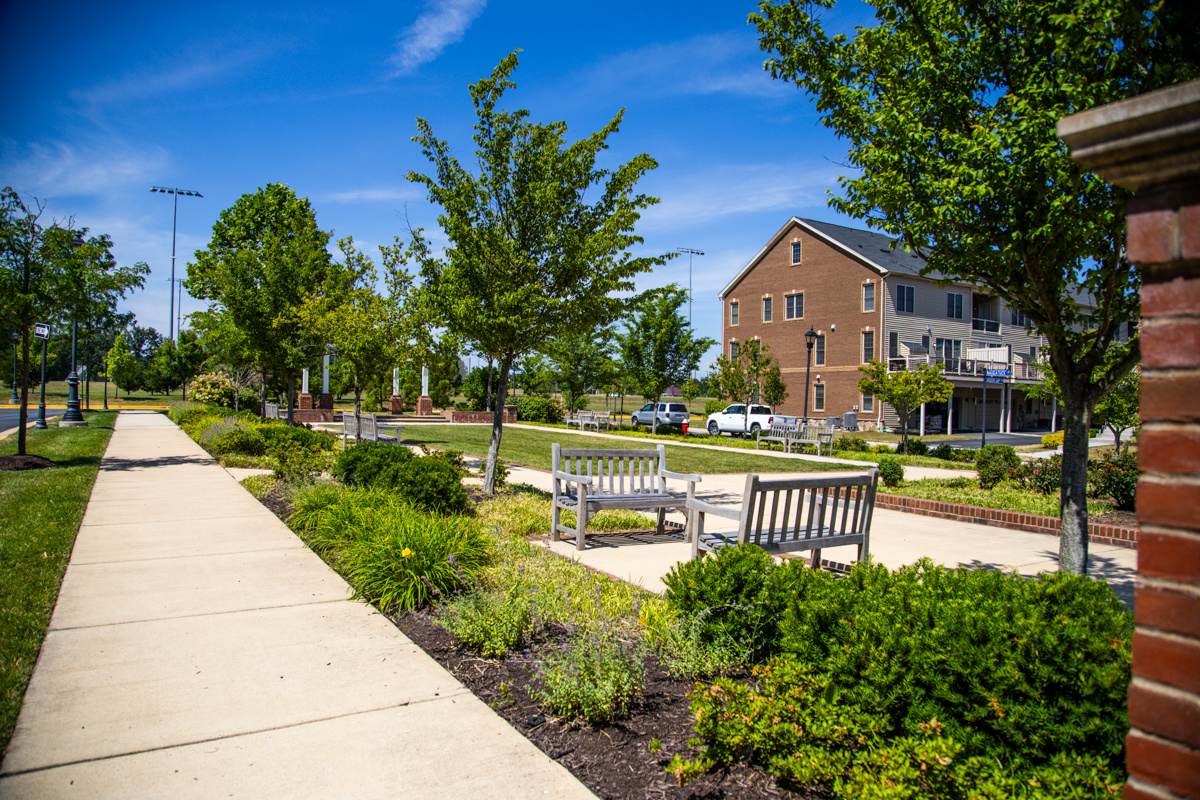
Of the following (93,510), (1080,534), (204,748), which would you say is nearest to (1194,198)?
(204,748)

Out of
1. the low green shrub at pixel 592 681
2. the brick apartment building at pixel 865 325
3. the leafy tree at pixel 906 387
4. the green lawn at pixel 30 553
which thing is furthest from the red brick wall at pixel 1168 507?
the brick apartment building at pixel 865 325

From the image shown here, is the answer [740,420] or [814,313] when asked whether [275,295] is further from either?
[814,313]

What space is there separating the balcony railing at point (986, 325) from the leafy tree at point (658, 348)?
17.6 meters

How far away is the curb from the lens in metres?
8.04

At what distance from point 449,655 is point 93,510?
22.1 ft

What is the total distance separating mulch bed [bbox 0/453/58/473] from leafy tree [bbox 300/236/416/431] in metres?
5.54

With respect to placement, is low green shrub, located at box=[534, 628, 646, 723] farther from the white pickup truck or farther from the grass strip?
the white pickup truck

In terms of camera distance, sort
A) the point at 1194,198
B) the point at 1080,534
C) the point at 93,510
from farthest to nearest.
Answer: the point at 93,510 < the point at 1080,534 < the point at 1194,198

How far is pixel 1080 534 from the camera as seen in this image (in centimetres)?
482

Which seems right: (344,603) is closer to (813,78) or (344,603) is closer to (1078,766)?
(1078,766)

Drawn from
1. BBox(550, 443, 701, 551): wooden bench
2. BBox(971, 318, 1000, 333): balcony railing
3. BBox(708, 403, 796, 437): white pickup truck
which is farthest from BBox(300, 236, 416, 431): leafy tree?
BBox(971, 318, 1000, 333): balcony railing

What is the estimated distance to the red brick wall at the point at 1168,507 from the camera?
1.34 m

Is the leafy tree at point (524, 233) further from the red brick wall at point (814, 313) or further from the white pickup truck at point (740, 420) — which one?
the red brick wall at point (814, 313)

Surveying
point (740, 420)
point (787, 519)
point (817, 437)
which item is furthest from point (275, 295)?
point (740, 420)
